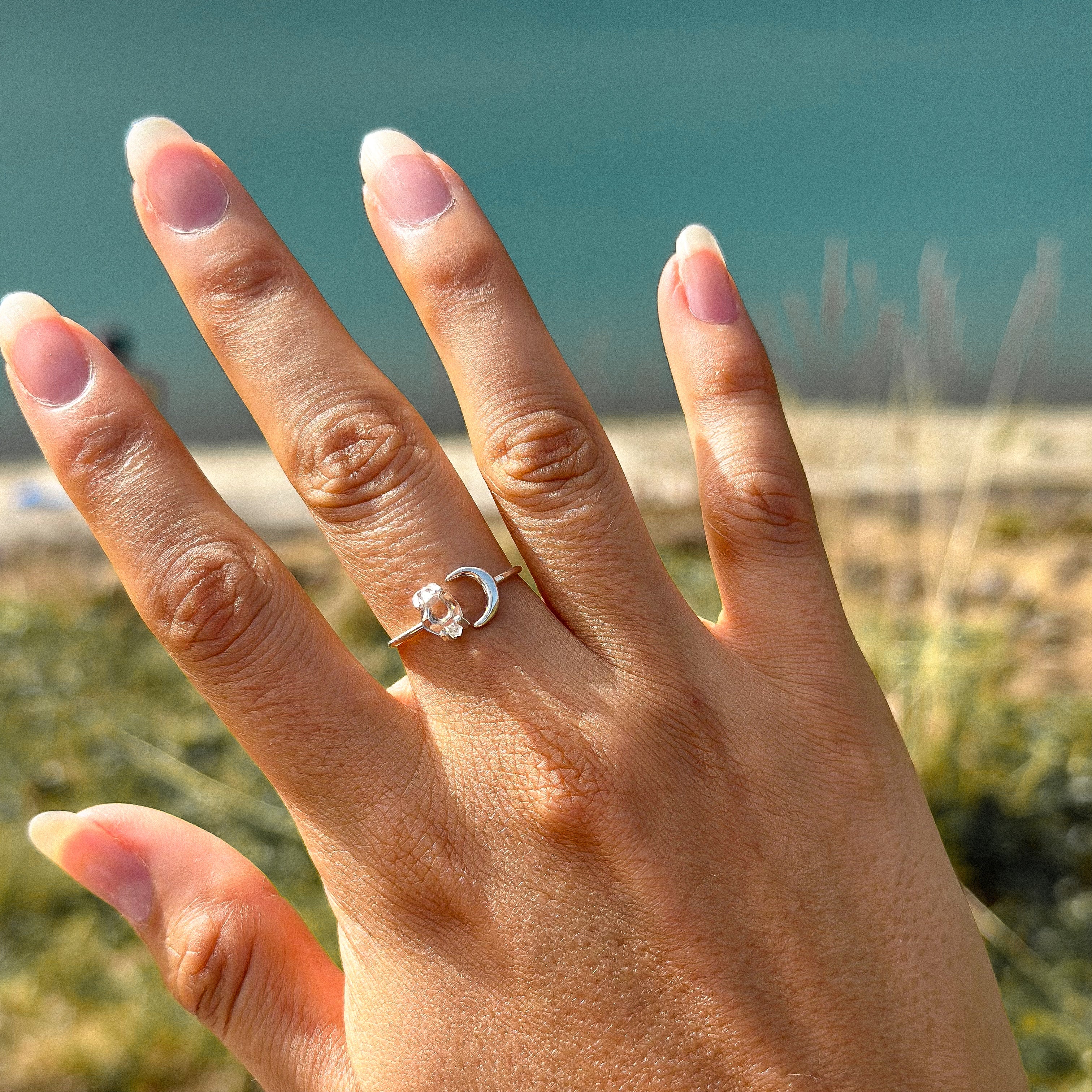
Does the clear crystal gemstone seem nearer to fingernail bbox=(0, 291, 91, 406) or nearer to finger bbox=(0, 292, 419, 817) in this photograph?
finger bbox=(0, 292, 419, 817)

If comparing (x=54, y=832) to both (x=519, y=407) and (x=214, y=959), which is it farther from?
(x=519, y=407)

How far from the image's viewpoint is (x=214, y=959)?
1400 mm

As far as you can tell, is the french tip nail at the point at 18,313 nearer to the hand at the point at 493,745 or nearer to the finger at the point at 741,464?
the hand at the point at 493,745

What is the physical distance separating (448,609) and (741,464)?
→ 530 mm

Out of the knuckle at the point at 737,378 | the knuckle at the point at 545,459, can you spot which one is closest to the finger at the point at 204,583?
the knuckle at the point at 545,459

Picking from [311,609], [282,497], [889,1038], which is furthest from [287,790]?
[282,497]

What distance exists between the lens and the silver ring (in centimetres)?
133

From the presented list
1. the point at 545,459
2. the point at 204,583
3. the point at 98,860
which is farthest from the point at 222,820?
the point at 545,459

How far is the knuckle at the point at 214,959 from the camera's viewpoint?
4.61ft

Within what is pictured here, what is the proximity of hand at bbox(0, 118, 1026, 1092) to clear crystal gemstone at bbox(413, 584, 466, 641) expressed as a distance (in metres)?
0.03

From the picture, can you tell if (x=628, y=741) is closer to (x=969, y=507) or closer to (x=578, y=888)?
(x=578, y=888)

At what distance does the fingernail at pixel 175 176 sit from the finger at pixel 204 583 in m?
0.22

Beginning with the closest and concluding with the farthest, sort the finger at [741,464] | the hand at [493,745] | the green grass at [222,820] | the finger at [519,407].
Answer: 1. the hand at [493,745]
2. the finger at [519,407]
3. the finger at [741,464]
4. the green grass at [222,820]

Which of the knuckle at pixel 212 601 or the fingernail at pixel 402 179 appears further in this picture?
the fingernail at pixel 402 179
